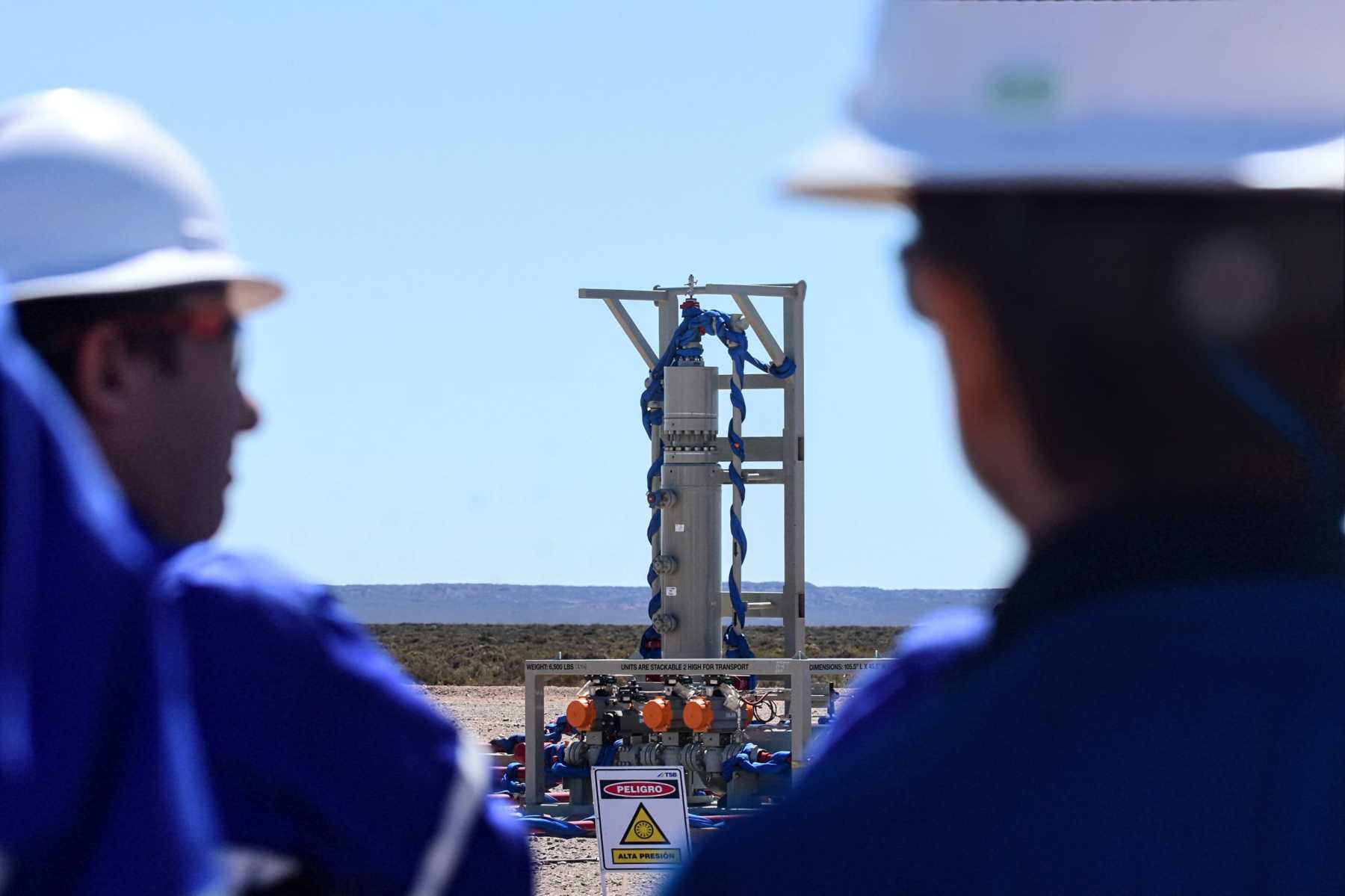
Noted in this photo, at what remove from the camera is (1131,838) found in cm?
94

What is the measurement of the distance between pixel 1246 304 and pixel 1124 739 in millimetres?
301

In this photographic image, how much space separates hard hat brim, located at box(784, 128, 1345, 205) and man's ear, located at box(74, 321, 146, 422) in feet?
2.93

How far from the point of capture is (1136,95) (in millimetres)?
1129

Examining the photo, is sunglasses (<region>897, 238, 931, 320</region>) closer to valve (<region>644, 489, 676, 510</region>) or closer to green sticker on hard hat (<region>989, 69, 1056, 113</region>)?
green sticker on hard hat (<region>989, 69, 1056, 113</region>)

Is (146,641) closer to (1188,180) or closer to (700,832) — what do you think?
(1188,180)

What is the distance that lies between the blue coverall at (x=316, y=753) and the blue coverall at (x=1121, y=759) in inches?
27.2

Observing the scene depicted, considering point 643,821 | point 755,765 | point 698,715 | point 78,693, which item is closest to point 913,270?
point 78,693

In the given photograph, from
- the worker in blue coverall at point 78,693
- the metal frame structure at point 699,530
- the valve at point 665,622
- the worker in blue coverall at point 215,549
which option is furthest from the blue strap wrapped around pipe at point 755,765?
the worker in blue coverall at point 78,693

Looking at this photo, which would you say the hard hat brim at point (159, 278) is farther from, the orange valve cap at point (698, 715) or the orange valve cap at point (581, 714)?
the orange valve cap at point (581, 714)

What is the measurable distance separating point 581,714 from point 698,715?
3.43 ft

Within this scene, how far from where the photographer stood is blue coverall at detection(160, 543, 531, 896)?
5.19 feet

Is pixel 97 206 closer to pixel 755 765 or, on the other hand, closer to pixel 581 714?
pixel 755 765

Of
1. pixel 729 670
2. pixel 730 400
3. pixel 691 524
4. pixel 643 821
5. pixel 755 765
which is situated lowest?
pixel 755 765

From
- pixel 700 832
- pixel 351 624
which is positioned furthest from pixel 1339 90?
pixel 700 832
